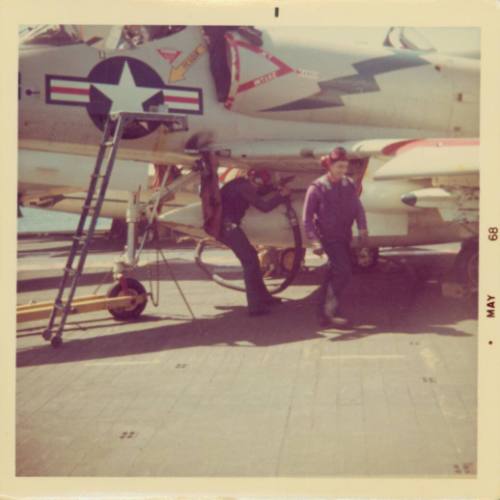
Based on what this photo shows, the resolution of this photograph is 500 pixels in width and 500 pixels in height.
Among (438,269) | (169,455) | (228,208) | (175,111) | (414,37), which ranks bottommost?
(169,455)

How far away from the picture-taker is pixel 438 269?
804 centimetres

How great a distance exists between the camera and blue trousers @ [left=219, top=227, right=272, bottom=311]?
707 cm

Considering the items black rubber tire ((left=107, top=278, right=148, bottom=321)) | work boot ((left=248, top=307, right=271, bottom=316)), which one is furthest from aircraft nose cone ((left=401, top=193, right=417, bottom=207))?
black rubber tire ((left=107, top=278, right=148, bottom=321))

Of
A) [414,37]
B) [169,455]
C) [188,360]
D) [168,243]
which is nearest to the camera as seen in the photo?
[169,455]

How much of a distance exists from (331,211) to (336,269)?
0.54m

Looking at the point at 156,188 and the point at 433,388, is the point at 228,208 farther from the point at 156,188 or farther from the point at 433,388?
the point at 433,388

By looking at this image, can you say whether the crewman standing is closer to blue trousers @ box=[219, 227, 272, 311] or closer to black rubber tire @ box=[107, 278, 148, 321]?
blue trousers @ box=[219, 227, 272, 311]

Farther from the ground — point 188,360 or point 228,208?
point 228,208

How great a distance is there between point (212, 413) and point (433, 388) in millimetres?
1490

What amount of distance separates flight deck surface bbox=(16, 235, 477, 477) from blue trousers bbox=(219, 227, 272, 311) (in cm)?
32

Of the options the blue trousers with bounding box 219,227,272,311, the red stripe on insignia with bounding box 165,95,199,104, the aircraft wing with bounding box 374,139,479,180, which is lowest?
the blue trousers with bounding box 219,227,272,311

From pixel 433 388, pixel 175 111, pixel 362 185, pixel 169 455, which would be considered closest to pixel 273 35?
pixel 175 111

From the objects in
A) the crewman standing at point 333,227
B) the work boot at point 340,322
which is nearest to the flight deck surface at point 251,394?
the work boot at point 340,322

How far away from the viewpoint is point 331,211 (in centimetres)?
632
